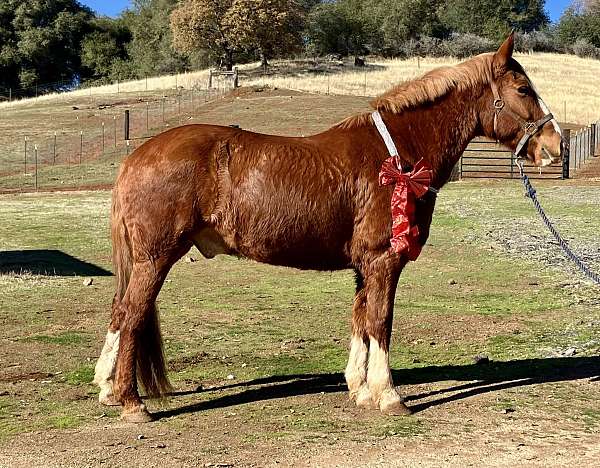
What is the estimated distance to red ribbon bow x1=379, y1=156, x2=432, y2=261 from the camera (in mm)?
6293

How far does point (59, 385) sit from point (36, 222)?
1447 centimetres

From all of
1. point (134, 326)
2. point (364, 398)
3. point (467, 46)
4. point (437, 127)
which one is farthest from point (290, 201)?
point (467, 46)

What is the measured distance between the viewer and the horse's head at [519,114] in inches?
262

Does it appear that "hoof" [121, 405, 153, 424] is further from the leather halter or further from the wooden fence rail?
the wooden fence rail

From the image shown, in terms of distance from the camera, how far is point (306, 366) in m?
7.95

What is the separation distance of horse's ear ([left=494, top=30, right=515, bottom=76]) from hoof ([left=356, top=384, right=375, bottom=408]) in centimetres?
280

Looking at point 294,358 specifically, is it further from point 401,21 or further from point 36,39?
point 401,21

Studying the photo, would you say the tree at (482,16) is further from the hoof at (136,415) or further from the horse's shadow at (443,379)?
the hoof at (136,415)

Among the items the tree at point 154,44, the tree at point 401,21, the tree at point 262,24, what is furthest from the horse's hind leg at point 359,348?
the tree at point 401,21

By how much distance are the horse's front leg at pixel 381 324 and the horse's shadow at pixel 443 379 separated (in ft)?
0.94

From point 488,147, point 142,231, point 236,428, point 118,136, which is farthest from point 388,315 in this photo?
point 118,136

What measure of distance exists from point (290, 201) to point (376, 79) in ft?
199

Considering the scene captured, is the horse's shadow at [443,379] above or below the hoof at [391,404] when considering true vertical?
below

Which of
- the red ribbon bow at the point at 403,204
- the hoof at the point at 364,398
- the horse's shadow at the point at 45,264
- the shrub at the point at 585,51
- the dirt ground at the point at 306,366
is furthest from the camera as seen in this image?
the shrub at the point at 585,51
